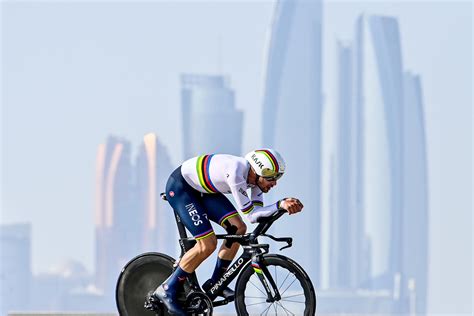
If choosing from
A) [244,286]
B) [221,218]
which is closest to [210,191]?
[221,218]

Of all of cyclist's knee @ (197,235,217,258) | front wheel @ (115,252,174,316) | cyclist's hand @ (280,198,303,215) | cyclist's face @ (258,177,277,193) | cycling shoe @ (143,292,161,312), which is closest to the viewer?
cyclist's hand @ (280,198,303,215)

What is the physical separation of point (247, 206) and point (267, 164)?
394 mm

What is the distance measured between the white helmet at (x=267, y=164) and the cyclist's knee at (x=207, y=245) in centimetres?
77

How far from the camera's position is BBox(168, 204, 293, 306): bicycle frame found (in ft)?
30.7

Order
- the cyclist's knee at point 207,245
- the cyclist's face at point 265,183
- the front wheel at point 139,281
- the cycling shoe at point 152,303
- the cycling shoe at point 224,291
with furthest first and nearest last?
the front wheel at point 139,281 < the cycling shoe at point 152,303 < the cycling shoe at point 224,291 < the cyclist's knee at point 207,245 < the cyclist's face at point 265,183

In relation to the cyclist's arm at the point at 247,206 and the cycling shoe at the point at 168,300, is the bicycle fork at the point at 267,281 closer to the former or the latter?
the cyclist's arm at the point at 247,206

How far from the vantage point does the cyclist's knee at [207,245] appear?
953 cm

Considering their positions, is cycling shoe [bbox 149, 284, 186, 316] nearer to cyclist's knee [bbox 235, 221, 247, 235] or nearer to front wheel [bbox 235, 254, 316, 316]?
front wheel [bbox 235, 254, 316, 316]

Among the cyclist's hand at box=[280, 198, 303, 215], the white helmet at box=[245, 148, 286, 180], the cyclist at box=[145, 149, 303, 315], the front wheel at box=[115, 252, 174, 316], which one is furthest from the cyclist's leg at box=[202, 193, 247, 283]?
the front wheel at box=[115, 252, 174, 316]

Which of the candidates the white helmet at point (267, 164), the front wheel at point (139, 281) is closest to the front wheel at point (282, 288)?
the white helmet at point (267, 164)

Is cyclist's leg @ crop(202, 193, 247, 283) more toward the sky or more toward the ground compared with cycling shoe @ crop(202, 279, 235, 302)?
more toward the sky

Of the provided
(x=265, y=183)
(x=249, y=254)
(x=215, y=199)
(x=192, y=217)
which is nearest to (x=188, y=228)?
(x=192, y=217)

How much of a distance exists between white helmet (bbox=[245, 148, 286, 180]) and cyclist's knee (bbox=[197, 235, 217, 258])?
77cm

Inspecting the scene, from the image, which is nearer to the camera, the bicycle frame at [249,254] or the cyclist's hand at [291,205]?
the cyclist's hand at [291,205]
